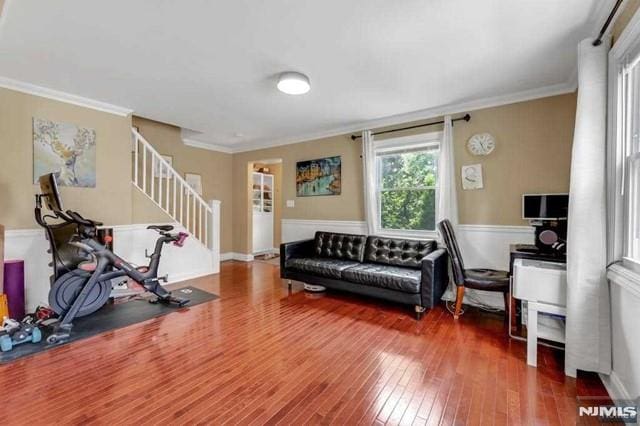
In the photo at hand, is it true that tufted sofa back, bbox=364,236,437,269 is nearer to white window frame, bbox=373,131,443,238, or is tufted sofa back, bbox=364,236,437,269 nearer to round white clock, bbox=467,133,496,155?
white window frame, bbox=373,131,443,238

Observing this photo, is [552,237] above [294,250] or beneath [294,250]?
above

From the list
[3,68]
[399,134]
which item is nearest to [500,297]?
[399,134]

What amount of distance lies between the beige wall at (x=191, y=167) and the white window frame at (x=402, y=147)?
3306mm

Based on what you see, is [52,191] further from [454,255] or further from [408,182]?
[408,182]

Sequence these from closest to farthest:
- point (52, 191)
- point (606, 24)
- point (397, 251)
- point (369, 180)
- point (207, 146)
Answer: point (606, 24)
point (52, 191)
point (397, 251)
point (369, 180)
point (207, 146)

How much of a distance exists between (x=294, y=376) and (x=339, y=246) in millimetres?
2353

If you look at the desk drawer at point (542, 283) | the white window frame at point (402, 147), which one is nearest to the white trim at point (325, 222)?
the white window frame at point (402, 147)

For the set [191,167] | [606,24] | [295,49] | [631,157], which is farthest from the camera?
[191,167]

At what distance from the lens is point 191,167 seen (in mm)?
5543

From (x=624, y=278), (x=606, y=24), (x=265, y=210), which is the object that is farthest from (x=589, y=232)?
(x=265, y=210)

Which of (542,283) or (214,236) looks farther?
(214,236)

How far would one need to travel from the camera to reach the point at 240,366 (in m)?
2.08

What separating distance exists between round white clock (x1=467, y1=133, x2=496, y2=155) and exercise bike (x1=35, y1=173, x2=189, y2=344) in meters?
4.16

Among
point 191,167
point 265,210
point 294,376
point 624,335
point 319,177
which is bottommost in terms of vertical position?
point 294,376
